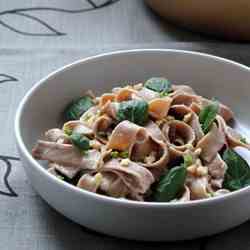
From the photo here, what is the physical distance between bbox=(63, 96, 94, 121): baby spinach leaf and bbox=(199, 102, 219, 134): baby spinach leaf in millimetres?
165

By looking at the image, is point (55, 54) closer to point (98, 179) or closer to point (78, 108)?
point (78, 108)

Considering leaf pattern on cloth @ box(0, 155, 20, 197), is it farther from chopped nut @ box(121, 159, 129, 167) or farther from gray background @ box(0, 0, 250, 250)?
chopped nut @ box(121, 159, 129, 167)

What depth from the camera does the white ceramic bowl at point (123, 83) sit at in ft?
A: 2.46

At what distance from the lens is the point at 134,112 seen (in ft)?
2.91

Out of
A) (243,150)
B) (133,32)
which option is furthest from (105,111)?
(133,32)

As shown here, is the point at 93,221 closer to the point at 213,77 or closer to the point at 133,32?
the point at 213,77

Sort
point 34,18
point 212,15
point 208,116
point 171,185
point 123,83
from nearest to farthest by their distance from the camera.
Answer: point 171,185 → point 208,116 → point 123,83 → point 212,15 → point 34,18

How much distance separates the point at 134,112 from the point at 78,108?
0.14 meters

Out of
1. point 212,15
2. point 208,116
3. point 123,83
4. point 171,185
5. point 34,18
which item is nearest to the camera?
point 171,185

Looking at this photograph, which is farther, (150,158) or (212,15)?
(212,15)

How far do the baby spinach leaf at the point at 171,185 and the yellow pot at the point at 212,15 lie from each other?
0.44m

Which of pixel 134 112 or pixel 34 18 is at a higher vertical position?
pixel 134 112

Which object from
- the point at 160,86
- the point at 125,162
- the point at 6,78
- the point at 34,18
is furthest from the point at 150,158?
the point at 34,18

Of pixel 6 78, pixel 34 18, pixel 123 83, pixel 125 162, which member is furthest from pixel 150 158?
pixel 34 18
